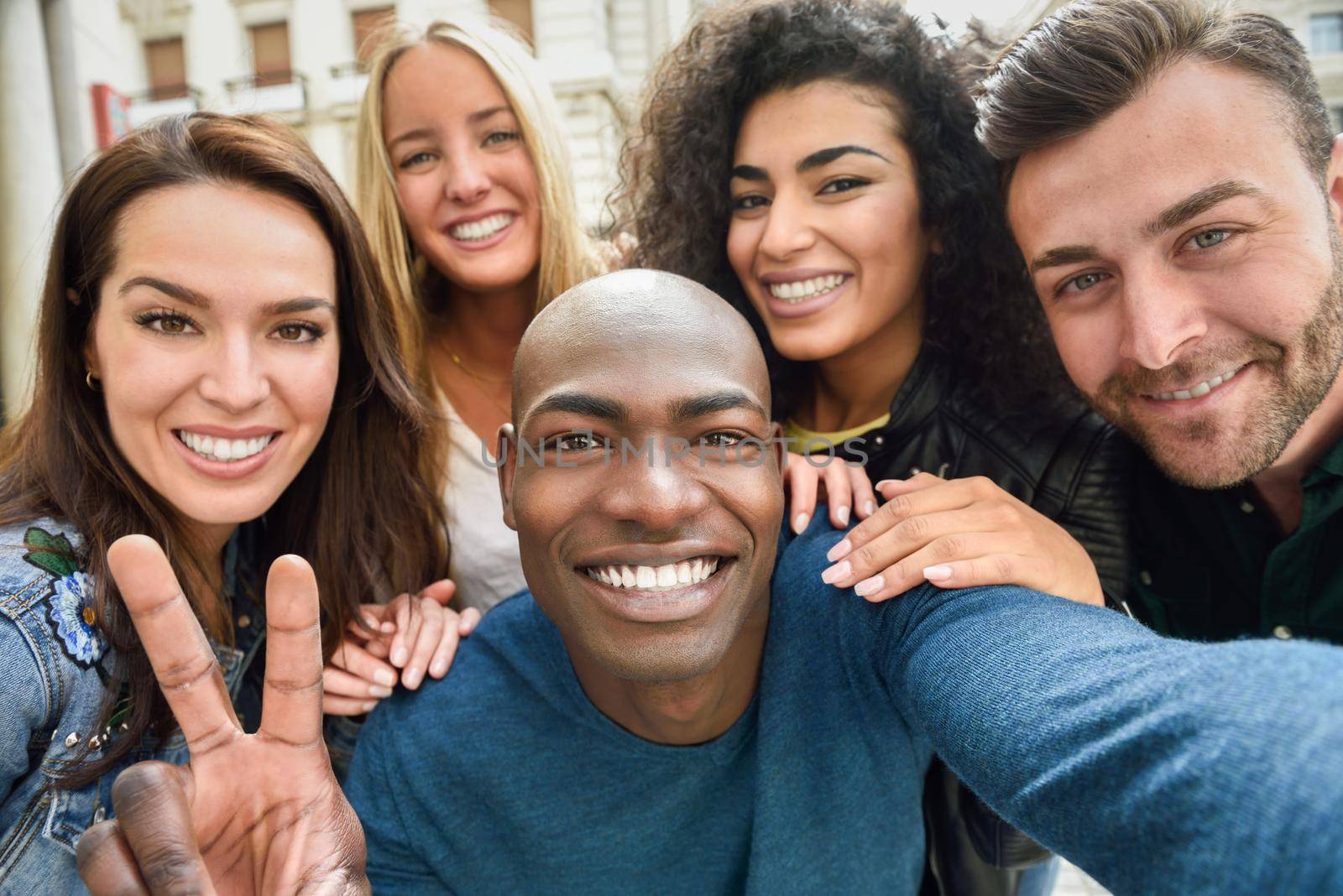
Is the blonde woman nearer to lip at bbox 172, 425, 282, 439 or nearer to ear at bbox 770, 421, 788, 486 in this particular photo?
lip at bbox 172, 425, 282, 439

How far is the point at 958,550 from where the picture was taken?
68.6 inches

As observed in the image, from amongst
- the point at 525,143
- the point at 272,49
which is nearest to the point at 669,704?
the point at 525,143

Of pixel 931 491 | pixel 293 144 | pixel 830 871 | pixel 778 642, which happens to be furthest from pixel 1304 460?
pixel 293 144

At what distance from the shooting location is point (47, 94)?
5.47 metres

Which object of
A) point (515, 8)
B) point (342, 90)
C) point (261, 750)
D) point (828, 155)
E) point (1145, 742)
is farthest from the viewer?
point (342, 90)

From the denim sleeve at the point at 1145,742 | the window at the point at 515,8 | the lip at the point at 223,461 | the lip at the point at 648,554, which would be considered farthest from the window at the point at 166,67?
the denim sleeve at the point at 1145,742

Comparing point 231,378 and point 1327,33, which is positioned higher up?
point 1327,33

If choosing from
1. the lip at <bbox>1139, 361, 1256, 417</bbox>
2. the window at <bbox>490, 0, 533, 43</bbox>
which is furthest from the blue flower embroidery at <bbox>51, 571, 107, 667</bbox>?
the window at <bbox>490, 0, 533, 43</bbox>

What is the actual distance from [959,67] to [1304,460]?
1.50 metres

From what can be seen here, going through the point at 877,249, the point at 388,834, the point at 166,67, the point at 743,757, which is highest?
the point at 166,67

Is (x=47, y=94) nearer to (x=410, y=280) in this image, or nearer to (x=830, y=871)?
(x=410, y=280)

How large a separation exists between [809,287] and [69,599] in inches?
78.6

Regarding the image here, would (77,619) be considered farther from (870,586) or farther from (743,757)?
(870,586)

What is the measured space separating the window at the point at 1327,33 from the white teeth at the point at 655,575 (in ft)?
19.1
